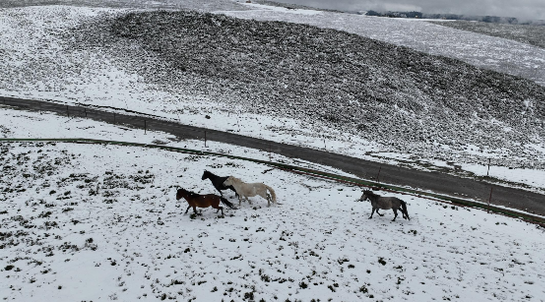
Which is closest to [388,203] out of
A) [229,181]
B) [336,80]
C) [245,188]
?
[245,188]

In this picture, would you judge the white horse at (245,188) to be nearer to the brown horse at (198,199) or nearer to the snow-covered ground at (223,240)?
the snow-covered ground at (223,240)

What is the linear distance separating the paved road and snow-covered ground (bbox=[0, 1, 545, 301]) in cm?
317

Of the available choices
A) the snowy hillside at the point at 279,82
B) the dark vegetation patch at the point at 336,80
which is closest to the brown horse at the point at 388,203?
the snowy hillside at the point at 279,82

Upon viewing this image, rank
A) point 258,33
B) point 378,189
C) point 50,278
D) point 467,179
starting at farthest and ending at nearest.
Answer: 1. point 258,33
2. point 467,179
3. point 378,189
4. point 50,278

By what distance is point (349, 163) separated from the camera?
2386 cm

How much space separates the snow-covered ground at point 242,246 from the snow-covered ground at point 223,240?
0.05m

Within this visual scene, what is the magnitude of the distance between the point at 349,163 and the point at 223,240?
15.2 meters

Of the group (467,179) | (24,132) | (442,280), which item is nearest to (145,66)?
(24,132)

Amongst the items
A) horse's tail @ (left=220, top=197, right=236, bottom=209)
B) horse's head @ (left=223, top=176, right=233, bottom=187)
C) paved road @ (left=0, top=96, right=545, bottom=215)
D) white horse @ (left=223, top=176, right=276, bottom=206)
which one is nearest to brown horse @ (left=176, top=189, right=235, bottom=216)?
horse's tail @ (left=220, top=197, right=236, bottom=209)

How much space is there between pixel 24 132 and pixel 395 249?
30453 mm

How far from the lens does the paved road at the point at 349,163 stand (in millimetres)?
18219

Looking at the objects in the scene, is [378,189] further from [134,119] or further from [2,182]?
[134,119]

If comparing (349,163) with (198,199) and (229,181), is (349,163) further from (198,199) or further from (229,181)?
(198,199)

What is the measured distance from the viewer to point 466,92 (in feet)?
149
